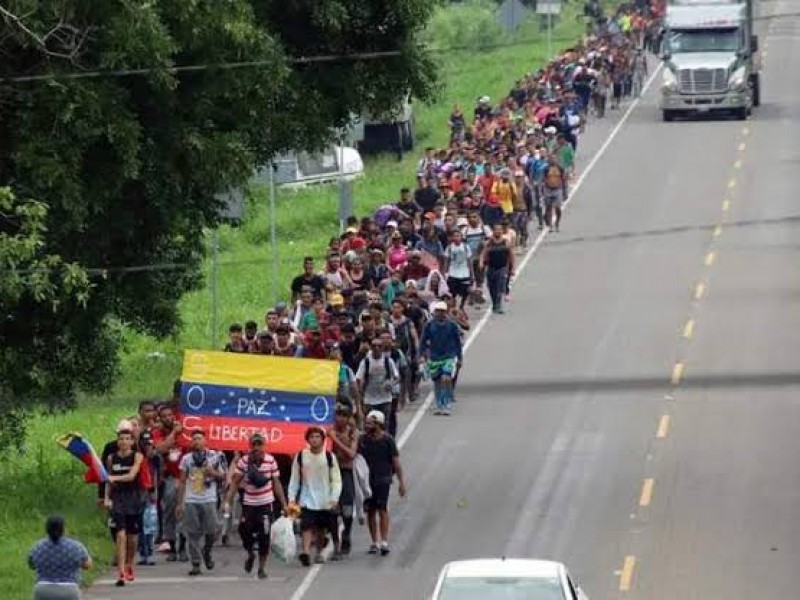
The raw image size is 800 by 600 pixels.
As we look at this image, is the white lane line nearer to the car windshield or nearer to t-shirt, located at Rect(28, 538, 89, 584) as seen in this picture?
t-shirt, located at Rect(28, 538, 89, 584)

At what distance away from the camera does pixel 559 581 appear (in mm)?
20141

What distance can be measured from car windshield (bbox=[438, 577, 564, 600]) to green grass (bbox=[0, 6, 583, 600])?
5939 millimetres

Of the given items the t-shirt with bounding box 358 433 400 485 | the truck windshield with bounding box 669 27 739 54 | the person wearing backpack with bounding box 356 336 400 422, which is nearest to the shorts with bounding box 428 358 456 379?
the person wearing backpack with bounding box 356 336 400 422

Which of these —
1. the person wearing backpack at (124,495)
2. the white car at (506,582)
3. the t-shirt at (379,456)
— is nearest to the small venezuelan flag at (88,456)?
the person wearing backpack at (124,495)

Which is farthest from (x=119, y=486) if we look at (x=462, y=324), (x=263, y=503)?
(x=462, y=324)

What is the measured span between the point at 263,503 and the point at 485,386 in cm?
1093

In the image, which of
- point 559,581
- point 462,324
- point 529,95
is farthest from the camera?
point 529,95

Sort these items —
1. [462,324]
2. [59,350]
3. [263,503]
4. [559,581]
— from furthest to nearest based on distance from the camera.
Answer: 1. [462,324]
2. [59,350]
3. [263,503]
4. [559,581]

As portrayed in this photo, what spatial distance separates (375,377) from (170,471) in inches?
190

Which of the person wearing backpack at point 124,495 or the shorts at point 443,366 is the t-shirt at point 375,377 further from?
the person wearing backpack at point 124,495

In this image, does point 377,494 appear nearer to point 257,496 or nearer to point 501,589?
point 257,496

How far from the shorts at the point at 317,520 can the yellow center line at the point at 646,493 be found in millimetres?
3790

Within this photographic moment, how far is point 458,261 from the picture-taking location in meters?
39.1

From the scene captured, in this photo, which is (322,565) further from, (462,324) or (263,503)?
(462,324)
